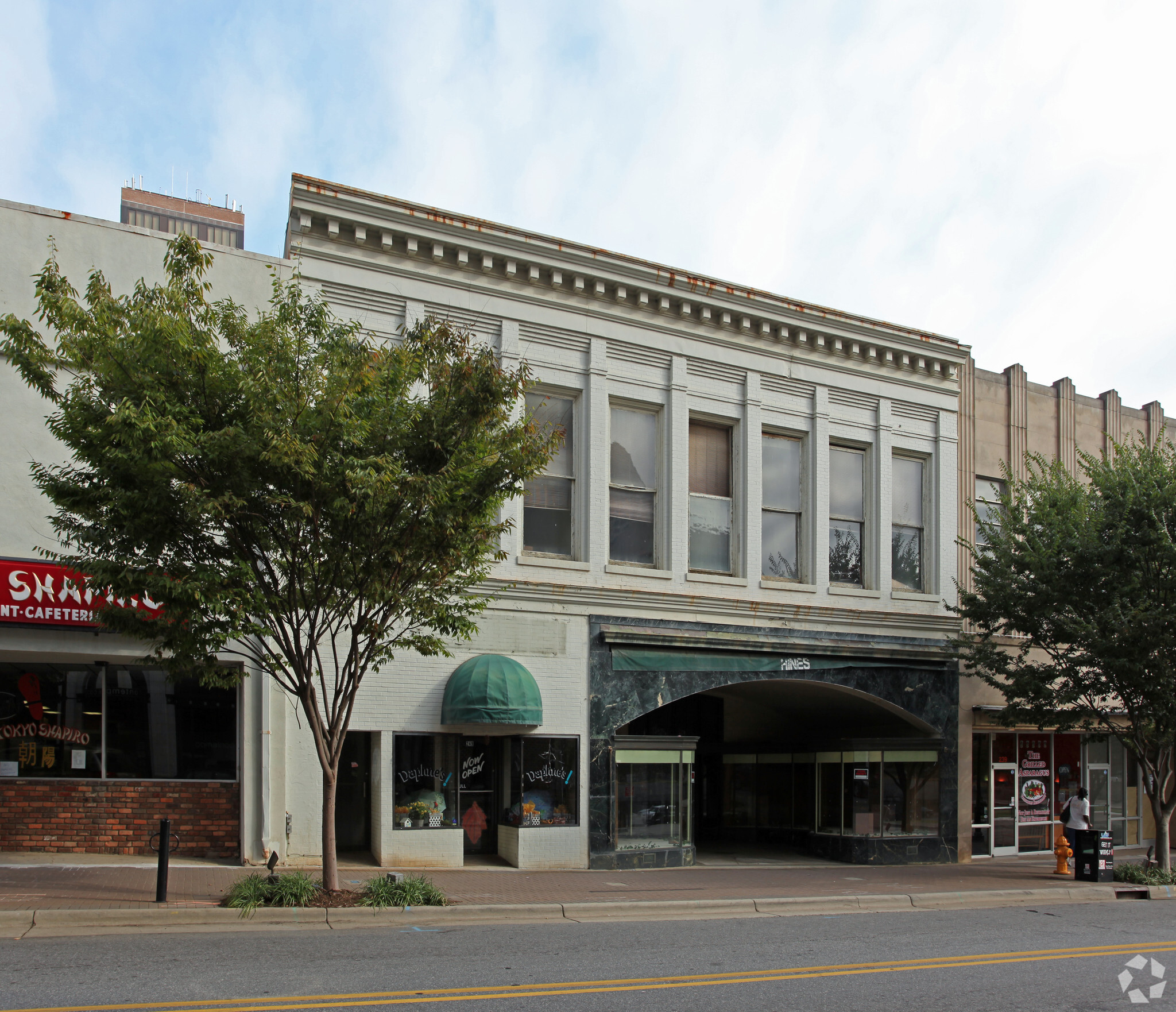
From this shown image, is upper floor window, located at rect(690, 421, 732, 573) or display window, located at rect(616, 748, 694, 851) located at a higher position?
upper floor window, located at rect(690, 421, 732, 573)

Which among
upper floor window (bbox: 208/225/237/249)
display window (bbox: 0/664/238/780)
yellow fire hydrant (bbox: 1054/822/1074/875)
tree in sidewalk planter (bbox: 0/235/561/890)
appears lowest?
yellow fire hydrant (bbox: 1054/822/1074/875)

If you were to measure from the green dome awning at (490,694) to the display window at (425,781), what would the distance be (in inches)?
23.3

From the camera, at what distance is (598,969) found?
393 inches

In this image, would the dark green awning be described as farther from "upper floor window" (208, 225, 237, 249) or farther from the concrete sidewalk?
"upper floor window" (208, 225, 237, 249)

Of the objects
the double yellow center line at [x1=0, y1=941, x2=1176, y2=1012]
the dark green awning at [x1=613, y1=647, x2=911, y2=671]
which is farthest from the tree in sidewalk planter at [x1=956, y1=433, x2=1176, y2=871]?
the double yellow center line at [x1=0, y1=941, x2=1176, y2=1012]

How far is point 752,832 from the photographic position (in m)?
24.4

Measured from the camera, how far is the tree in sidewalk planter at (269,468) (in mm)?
11664

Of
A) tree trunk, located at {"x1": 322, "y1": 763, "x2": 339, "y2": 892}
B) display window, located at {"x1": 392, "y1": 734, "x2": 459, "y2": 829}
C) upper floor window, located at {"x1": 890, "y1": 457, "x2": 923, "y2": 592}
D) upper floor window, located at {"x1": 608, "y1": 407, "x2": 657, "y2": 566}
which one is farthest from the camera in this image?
upper floor window, located at {"x1": 890, "y1": 457, "x2": 923, "y2": 592}

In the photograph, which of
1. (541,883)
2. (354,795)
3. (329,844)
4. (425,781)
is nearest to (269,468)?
(329,844)

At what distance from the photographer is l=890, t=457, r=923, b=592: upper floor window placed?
2241 centimetres

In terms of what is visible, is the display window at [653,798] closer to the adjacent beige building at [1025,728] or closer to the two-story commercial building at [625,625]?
the two-story commercial building at [625,625]

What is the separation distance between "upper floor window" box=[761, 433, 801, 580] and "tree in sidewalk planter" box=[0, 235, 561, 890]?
8542 mm

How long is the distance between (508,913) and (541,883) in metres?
2.74

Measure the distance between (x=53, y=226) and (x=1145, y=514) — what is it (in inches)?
711
